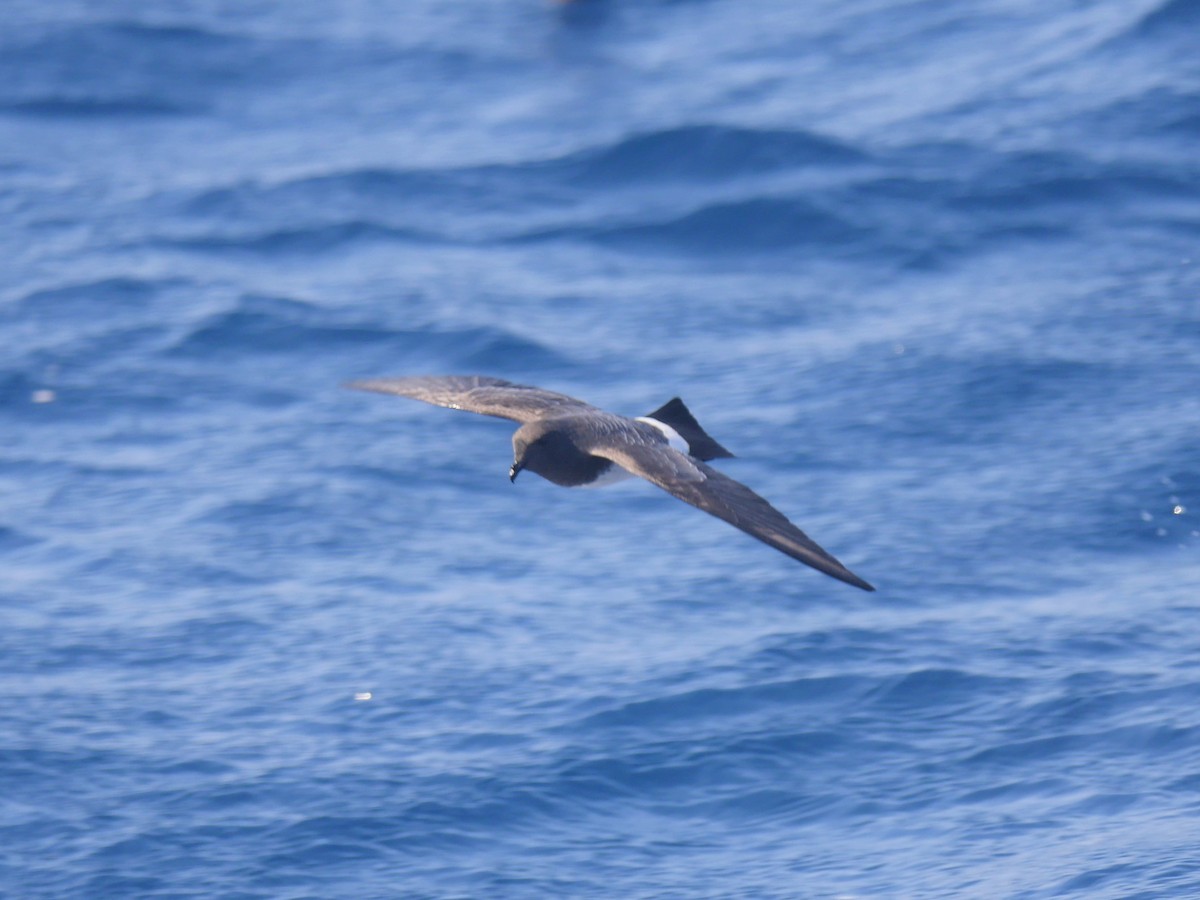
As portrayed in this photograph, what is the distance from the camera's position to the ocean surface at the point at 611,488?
14797 mm

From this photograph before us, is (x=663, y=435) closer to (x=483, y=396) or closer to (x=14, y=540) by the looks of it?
(x=483, y=396)

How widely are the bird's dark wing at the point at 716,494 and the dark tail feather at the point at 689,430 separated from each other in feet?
2.19

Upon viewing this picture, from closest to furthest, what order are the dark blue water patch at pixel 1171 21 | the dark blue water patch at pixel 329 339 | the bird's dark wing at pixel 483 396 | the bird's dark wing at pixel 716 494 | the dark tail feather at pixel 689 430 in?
the bird's dark wing at pixel 716 494 < the dark tail feather at pixel 689 430 < the bird's dark wing at pixel 483 396 < the dark blue water patch at pixel 329 339 < the dark blue water patch at pixel 1171 21

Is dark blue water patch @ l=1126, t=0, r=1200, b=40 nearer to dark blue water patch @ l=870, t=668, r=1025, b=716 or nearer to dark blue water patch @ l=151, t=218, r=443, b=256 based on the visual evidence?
dark blue water patch @ l=151, t=218, r=443, b=256

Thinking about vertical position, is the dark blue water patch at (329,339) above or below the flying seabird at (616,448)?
above

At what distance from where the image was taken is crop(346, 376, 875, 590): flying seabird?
9.33 metres

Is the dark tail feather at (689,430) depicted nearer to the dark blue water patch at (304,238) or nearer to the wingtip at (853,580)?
the wingtip at (853,580)

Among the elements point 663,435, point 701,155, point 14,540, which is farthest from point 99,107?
point 663,435

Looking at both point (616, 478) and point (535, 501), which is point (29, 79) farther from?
point (616, 478)

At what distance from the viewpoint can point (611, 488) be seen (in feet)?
62.8

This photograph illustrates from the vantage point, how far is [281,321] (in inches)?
837

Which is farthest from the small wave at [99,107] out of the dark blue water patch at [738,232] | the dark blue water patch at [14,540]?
the dark blue water patch at [14,540]

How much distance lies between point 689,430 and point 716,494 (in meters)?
1.81

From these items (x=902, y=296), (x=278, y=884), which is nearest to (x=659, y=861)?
(x=278, y=884)
